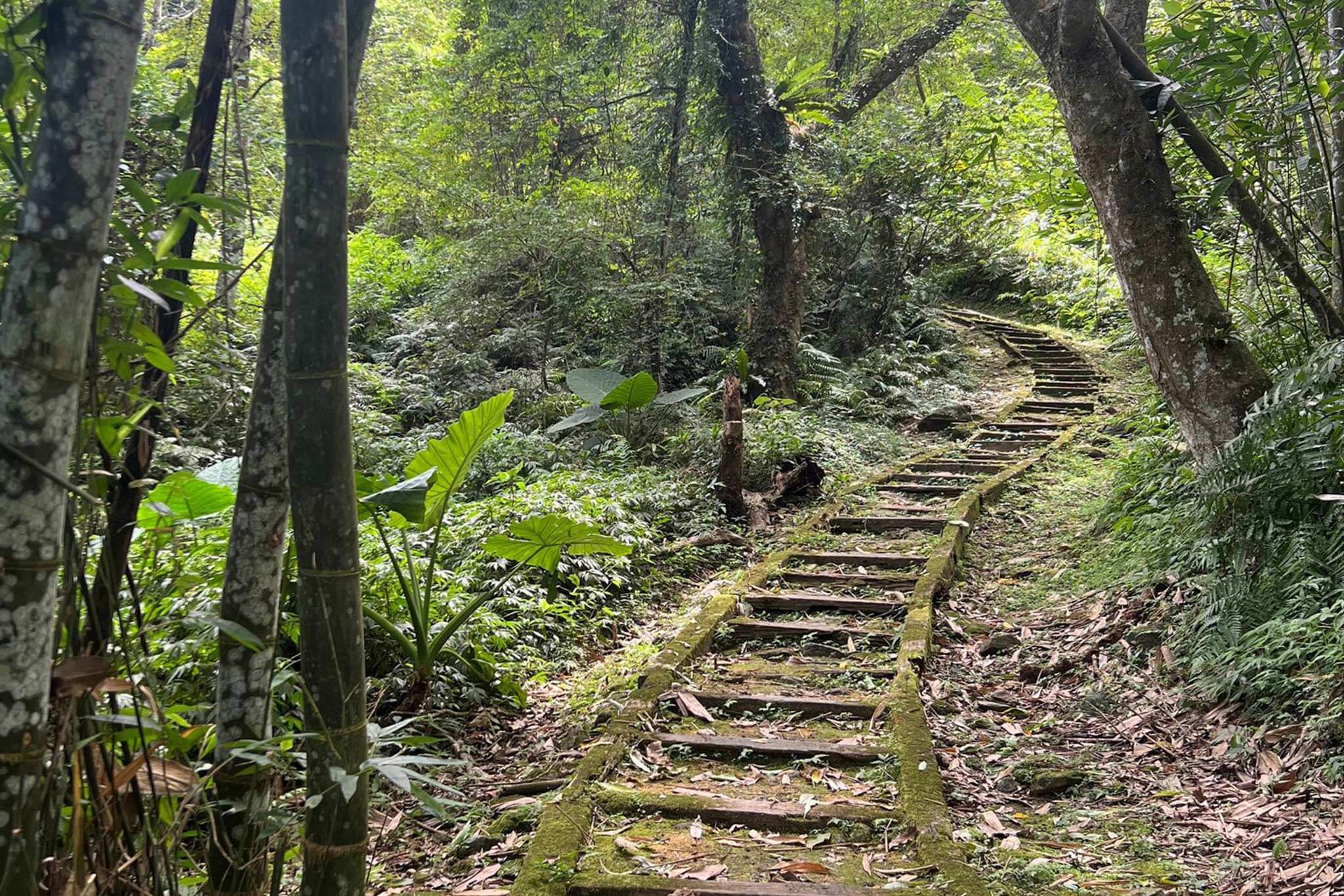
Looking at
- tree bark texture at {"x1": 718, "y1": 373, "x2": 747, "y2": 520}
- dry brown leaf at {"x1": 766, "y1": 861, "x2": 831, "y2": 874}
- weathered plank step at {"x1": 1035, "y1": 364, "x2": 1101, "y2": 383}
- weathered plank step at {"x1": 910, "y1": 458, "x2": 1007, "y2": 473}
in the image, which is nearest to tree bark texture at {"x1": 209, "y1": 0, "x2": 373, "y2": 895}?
dry brown leaf at {"x1": 766, "y1": 861, "x2": 831, "y2": 874}

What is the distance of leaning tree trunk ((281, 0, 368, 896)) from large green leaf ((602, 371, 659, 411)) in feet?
19.6

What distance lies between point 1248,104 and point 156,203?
198 inches

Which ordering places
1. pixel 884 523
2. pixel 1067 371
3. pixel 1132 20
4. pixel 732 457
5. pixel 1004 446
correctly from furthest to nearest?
pixel 1067 371
pixel 1004 446
pixel 732 457
pixel 884 523
pixel 1132 20

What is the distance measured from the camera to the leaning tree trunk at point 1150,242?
4.30 m

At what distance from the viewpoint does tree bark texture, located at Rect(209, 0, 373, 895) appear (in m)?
1.92

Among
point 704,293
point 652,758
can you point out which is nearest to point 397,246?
point 704,293

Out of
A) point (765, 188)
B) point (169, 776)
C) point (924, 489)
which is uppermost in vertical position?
point (765, 188)

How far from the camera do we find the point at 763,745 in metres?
3.62

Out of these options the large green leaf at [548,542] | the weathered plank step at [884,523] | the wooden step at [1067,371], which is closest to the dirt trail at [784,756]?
the weathered plank step at [884,523]

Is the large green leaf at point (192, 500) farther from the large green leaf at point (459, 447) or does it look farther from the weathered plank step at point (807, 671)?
the weathered plank step at point (807, 671)

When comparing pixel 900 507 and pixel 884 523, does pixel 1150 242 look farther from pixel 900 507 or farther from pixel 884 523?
pixel 900 507

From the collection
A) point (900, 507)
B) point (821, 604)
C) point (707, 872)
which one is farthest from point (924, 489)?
point (707, 872)

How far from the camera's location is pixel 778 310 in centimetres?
1105

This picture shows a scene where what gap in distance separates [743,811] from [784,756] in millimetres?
531
